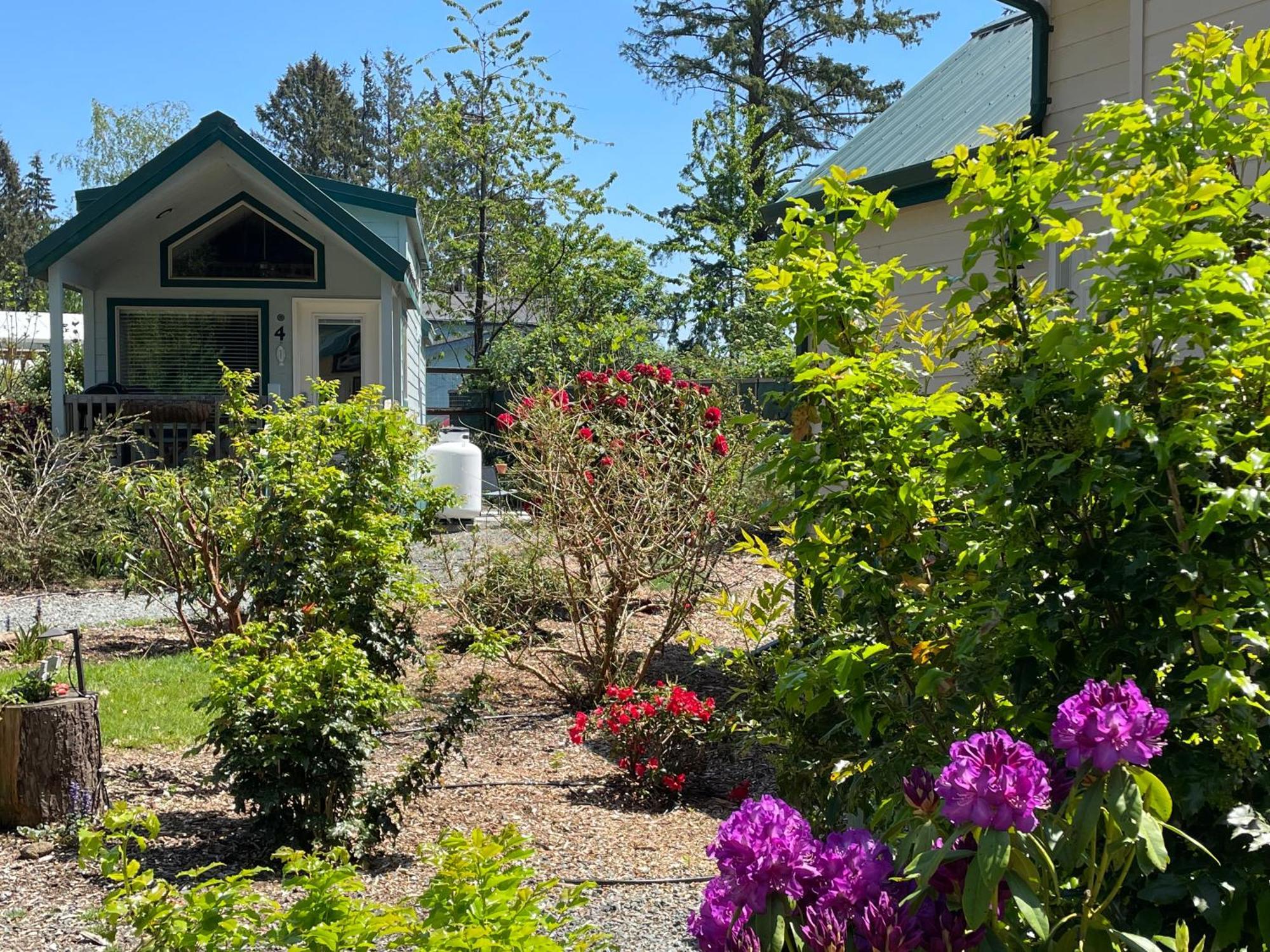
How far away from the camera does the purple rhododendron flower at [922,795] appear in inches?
69.6

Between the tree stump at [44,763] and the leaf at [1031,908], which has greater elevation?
the leaf at [1031,908]

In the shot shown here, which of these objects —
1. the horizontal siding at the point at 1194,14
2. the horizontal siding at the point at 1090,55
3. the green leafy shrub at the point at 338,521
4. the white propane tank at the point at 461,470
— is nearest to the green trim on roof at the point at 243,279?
the white propane tank at the point at 461,470

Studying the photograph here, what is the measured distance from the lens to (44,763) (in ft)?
14.1

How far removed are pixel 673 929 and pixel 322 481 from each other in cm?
240

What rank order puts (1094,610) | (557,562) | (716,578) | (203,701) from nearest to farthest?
(1094,610) → (203,701) → (557,562) → (716,578)

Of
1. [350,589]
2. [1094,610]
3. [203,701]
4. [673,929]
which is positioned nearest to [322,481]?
[350,589]

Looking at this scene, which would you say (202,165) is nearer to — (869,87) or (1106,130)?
Answer: (1106,130)

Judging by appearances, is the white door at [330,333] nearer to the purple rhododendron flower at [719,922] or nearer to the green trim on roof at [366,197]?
the green trim on roof at [366,197]

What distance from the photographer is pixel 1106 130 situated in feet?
8.27

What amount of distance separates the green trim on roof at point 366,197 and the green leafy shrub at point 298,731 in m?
10.8

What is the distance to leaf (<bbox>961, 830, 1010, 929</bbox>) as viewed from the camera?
157 centimetres

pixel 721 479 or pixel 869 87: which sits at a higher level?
pixel 869 87

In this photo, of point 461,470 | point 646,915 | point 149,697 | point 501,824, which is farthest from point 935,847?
point 461,470

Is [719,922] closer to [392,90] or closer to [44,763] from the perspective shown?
[44,763]
